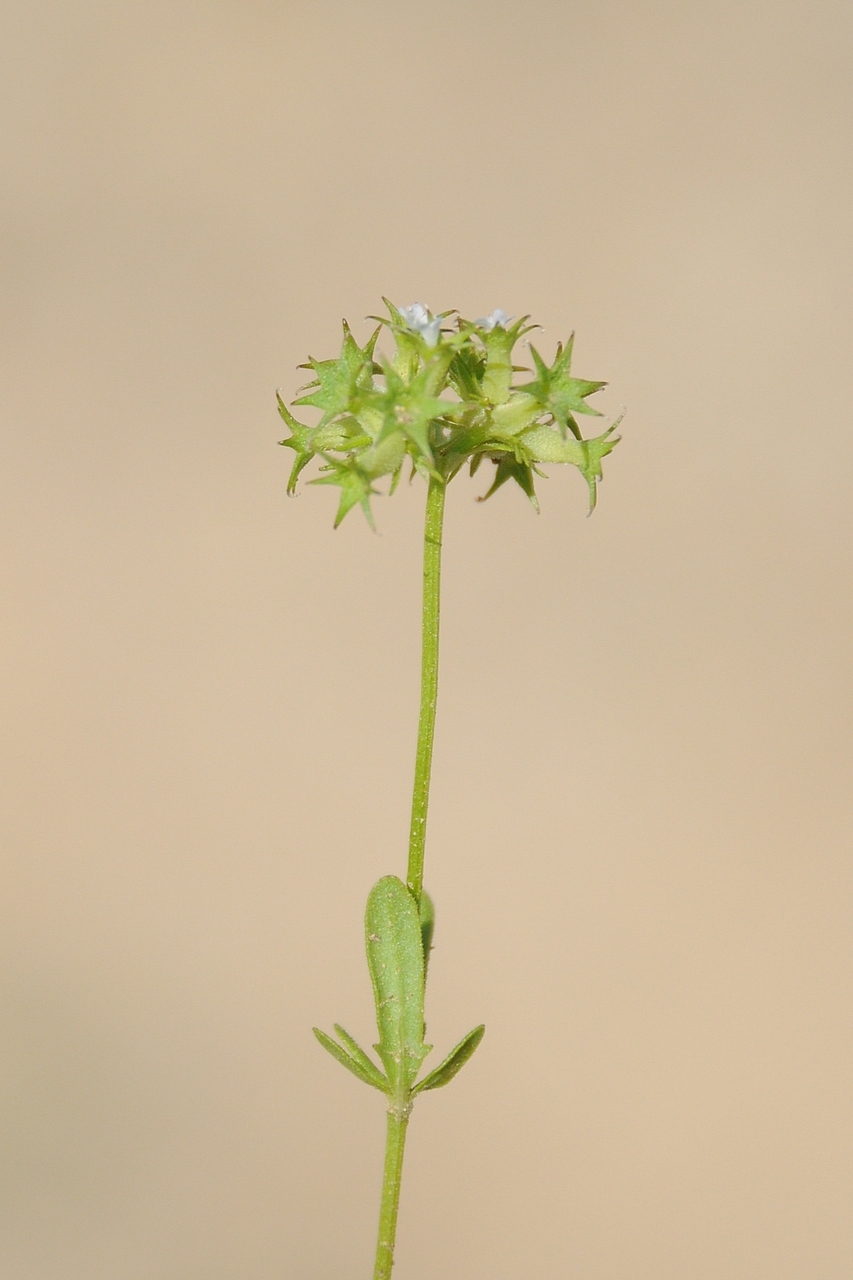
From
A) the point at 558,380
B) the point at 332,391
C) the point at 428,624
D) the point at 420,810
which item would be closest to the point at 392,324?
the point at 332,391

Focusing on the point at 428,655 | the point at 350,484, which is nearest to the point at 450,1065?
the point at 428,655

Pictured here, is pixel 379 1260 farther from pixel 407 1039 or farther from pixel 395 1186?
pixel 407 1039

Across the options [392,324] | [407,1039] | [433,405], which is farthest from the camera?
[407,1039]

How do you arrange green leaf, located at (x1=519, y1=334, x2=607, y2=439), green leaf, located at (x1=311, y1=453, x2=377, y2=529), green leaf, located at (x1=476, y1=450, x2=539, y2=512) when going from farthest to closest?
1. green leaf, located at (x1=476, y1=450, x2=539, y2=512)
2. green leaf, located at (x1=519, y1=334, x2=607, y2=439)
3. green leaf, located at (x1=311, y1=453, x2=377, y2=529)

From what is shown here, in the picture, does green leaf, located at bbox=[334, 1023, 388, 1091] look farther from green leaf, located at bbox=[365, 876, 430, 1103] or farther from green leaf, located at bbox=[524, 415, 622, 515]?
green leaf, located at bbox=[524, 415, 622, 515]

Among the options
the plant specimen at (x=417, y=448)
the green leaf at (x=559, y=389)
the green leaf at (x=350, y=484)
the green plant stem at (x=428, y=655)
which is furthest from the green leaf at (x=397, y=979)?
the green leaf at (x=559, y=389)

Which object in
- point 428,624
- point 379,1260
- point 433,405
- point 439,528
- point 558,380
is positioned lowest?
point 379,1260

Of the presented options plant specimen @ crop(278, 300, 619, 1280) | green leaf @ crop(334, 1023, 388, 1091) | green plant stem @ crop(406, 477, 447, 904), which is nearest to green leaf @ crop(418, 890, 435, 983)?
plant specimen @ crop(278, 300, 619, 1280)

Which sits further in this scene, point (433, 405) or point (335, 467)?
point (335, 467)
